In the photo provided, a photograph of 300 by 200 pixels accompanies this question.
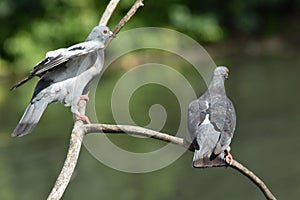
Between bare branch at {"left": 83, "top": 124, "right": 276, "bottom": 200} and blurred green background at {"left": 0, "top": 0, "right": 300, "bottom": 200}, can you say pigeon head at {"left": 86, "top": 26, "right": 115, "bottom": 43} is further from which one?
blurred green background at {"left": 0, "top": 0, "right": 300, "bottom": 200}

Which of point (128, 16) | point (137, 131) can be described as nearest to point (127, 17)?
point (128, 16)

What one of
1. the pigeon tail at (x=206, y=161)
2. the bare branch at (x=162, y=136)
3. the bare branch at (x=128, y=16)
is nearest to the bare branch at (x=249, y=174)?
the bare branch at (x=162, y=136)

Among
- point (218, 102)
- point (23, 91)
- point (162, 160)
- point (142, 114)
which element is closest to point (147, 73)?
point (23, 91)

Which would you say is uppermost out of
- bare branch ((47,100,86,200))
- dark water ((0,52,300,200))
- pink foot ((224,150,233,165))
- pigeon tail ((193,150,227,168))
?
dark water ((0,52,300,200))

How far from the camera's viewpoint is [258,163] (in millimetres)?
8766

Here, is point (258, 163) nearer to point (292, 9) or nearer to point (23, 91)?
point (23, 91)

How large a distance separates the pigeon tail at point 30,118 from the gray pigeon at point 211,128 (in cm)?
73

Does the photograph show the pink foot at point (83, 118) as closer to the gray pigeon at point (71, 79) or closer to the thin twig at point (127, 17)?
the gray pigeon at point (71, 79)

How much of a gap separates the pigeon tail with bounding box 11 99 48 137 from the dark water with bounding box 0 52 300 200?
4062 millimetres

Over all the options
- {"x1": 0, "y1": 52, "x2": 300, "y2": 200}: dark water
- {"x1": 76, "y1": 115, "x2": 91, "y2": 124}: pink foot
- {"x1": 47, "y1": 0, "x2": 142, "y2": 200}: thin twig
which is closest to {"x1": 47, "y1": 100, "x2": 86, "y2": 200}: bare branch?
{"x1": 47, "y1": 0, "x2": 142, "y2": 200}: thin twig

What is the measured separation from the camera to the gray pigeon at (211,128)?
3051mm

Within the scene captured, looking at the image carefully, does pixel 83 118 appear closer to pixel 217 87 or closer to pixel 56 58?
pixel 56 58

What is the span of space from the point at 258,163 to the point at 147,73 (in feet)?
21.4

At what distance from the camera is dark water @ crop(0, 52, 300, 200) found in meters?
8.16
